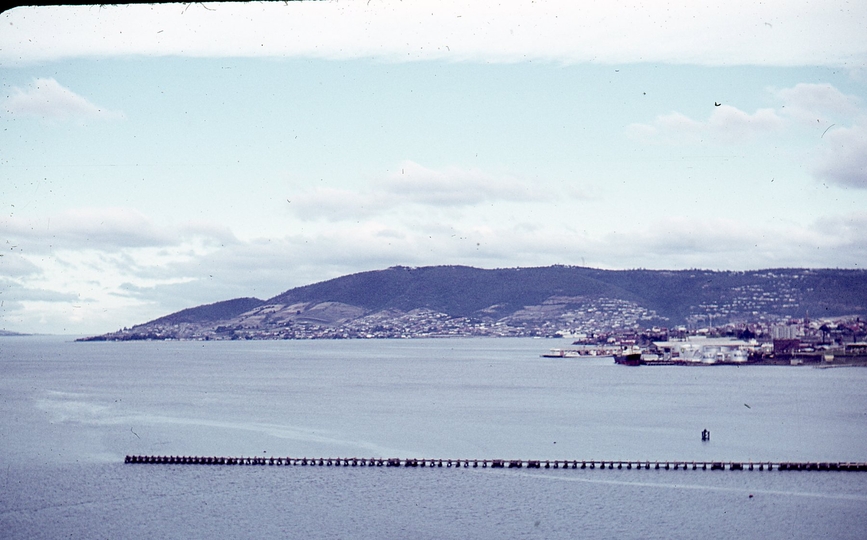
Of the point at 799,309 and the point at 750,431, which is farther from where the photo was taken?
the point at 799,309

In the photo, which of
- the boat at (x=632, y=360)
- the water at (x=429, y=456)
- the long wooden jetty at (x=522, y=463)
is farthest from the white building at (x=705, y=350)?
the long wooden jetty at (x=522, y=463)

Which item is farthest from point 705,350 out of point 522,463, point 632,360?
point 522,463

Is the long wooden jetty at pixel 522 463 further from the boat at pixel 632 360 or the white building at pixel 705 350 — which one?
the white building at pixel 705 350

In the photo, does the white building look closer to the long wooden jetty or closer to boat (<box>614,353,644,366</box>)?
boat (<box>614,353,644,366</box>)

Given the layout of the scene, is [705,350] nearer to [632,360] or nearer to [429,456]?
[632,360]

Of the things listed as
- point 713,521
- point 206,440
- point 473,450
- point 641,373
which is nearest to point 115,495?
point 206,440

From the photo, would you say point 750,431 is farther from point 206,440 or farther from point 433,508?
point 206,440
